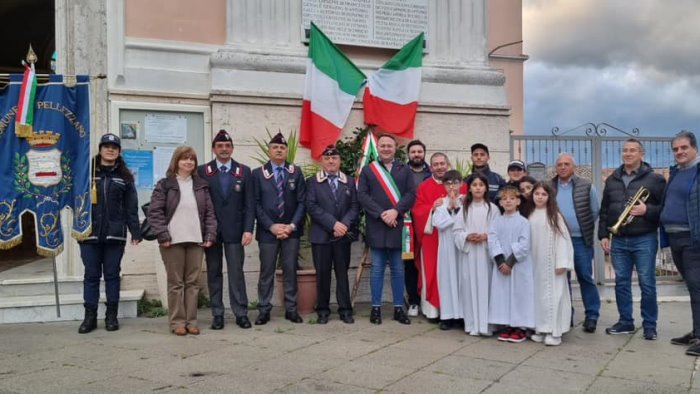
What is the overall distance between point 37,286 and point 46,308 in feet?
2.33

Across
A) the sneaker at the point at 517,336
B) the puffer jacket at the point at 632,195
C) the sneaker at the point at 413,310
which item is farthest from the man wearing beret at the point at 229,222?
the puffer jacket at the point at 632,195

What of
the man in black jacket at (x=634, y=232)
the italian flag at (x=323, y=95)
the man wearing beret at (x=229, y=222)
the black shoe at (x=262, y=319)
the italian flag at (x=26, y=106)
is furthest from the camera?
the italian flag at (x=323, y=95)

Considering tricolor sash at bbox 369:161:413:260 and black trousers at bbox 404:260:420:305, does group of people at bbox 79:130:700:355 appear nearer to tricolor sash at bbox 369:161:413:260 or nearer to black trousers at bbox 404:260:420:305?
tricolor sash at bbox 369:161:413:260

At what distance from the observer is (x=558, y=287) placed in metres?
5.88

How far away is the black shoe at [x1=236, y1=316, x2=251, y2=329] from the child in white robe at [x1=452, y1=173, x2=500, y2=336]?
2.22 m

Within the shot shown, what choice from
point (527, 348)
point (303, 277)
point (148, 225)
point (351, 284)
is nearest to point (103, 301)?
point (148, 225)

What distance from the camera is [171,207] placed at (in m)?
6.02

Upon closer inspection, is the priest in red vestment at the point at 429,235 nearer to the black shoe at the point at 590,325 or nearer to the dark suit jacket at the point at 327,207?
the dark suit jacket at the point at 327,207

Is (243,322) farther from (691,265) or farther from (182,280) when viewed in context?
(691,265)

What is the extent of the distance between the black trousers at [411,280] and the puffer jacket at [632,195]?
6.89 ft

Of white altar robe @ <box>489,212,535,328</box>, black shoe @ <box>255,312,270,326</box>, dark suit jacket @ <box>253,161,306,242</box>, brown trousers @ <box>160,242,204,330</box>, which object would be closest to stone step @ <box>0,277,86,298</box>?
brown trousers @ <box>160,242,204,330</box>

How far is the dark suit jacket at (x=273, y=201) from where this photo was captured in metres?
6.50

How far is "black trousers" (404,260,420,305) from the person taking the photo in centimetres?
716

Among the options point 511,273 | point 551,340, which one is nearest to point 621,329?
point 551,340
